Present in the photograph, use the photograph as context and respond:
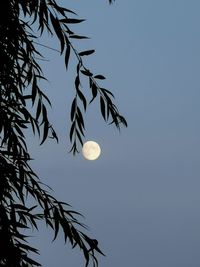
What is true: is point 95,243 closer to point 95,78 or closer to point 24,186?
point 24,186

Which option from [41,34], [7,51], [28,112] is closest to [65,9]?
[41,34]

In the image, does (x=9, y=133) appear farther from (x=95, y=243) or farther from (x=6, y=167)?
(x=95, y=243)

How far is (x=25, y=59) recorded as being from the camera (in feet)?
12.2

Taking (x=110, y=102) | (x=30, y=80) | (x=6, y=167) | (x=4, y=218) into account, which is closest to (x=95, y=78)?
(x=110, y=102)

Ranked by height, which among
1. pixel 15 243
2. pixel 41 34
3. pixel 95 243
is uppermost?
pixel 41 34

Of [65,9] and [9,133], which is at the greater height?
[65,9]

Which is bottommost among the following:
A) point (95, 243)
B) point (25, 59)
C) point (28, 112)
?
point (95, 243)

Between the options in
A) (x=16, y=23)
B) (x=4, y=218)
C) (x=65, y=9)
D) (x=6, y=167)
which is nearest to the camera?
(x=4, y=218)

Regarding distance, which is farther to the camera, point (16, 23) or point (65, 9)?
point (65, 9)

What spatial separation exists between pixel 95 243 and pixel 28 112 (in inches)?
43.7

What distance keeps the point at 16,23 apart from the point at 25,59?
1.14ft

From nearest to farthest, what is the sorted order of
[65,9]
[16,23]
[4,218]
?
[4,218] < [16,23] < [65,9]

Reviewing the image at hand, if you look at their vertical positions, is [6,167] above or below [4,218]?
above

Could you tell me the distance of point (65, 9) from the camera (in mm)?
3688
